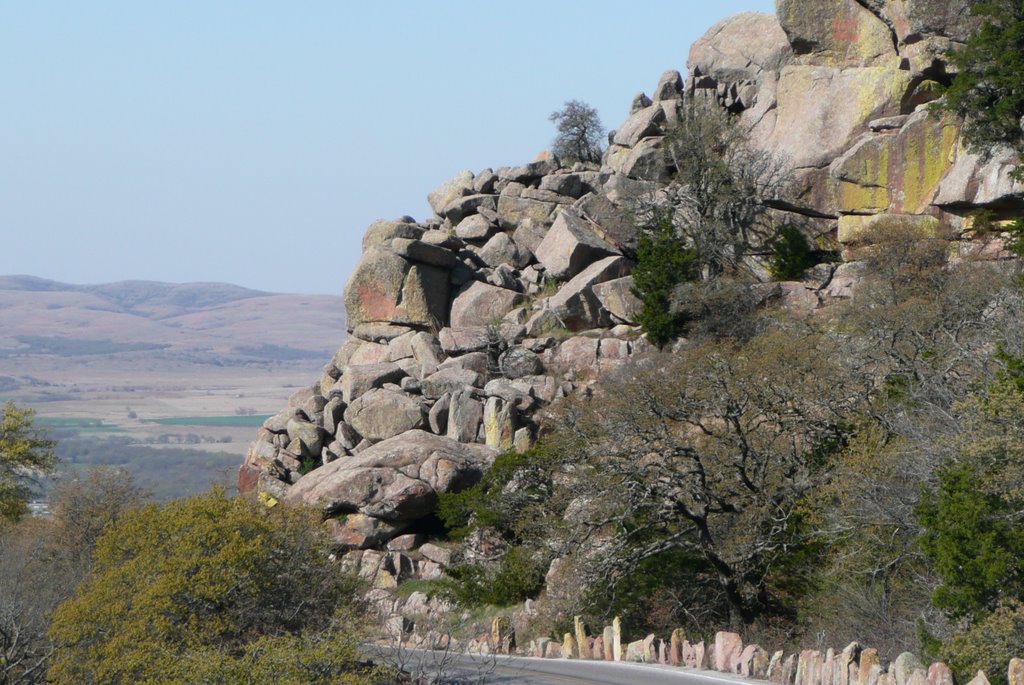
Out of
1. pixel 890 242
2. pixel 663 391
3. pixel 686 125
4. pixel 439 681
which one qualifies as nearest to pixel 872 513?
pixel 663 391

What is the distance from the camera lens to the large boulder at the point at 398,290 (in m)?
60.0

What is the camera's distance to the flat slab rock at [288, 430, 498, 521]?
48.4m

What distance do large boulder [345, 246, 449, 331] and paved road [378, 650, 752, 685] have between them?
104ft

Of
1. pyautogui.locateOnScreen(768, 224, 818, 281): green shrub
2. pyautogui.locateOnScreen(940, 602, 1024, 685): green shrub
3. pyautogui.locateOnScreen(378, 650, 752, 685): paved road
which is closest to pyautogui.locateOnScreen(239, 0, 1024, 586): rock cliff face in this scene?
pyautogui.locateOnScreen(768, 224, 818, 281): green shrub

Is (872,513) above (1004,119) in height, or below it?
below

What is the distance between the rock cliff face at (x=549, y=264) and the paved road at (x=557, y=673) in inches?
755

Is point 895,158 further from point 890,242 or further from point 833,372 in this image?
point 833,372

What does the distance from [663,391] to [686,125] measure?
26.1 metres

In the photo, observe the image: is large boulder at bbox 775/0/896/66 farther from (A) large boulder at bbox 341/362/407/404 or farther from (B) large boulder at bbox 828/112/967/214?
(A) large boulder at bbox 341/362/407/404

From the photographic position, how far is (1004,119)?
50531mm

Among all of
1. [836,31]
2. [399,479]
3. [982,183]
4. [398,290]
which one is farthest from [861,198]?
[399,479]

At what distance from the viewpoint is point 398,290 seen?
60.5 meters

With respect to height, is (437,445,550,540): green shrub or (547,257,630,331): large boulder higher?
(547,257,630,331): large boulder

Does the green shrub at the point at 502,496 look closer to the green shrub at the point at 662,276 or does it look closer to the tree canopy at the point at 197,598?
the green shrub at the point at 662,276
